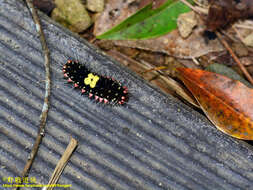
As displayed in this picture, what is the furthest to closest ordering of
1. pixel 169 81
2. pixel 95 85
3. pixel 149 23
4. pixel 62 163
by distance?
pixel 149 23 < pixel 169 81 < pixel 95 85 < pixel 62 163

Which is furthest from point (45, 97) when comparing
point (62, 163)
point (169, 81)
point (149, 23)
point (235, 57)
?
point (235, 57)

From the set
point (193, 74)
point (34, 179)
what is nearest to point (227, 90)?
point (193, 74)

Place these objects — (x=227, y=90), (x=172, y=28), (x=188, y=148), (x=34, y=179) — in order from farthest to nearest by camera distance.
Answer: (x=172, y=28), (x=227, y=90), (x=188, y=148), (x=34, y=179)

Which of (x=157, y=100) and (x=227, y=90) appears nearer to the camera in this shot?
(x=157, y=100)

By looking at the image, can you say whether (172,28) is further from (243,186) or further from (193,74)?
(243,186)

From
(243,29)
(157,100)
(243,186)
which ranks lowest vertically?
(243,186)

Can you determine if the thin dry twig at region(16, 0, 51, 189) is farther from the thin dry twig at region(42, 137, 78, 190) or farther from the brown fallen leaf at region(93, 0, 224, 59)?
the brown fallen leaf at region(93, 0, 224, 59)

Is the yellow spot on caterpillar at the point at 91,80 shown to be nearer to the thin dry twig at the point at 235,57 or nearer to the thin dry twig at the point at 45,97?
the thin dry twig at the point at 45,97

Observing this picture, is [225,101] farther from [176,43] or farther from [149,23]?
[149,23]
